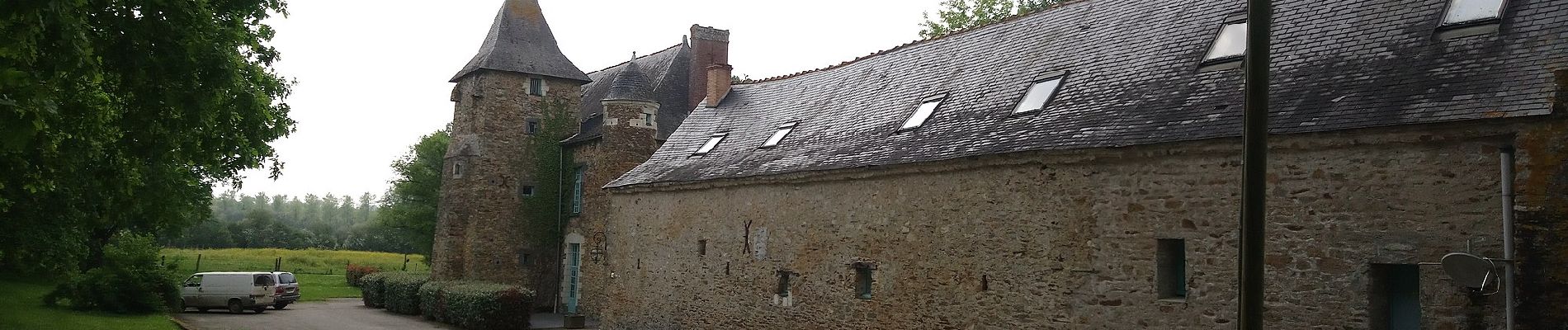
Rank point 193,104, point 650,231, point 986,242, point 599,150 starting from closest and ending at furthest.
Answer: point 193,104 < point 986,242 < point 650,231 < point 599,150

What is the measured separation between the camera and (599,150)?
92.8 feet

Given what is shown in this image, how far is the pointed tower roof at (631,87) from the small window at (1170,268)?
57.7 ft

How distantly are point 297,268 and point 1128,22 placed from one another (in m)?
47.8

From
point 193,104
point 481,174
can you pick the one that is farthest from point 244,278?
point 193,104

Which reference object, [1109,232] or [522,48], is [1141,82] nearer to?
[1109,232]

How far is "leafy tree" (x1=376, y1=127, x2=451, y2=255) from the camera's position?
167 ft

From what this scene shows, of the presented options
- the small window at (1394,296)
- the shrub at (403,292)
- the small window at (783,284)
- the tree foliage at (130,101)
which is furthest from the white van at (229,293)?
the small window at (1394,296)

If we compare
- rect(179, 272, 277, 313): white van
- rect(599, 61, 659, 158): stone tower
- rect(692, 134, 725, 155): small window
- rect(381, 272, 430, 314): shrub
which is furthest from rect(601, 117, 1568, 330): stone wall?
rect(179, 272, 277, 313): white van

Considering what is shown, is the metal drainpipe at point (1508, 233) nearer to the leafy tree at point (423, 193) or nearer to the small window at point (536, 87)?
the small window at point (536, 87)

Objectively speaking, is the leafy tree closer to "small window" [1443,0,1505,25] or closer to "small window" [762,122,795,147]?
"small window" [762,122,795,147]

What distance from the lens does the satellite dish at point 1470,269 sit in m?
9.02

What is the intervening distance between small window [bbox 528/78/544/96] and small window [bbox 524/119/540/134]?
75 centimetres

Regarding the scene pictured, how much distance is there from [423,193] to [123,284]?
82.7 feet

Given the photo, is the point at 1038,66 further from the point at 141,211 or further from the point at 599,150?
the point at 599,150
